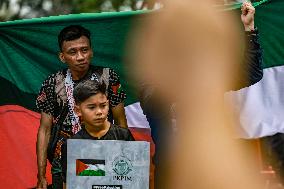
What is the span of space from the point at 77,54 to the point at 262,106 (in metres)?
1.51

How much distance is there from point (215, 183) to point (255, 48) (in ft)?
2.65

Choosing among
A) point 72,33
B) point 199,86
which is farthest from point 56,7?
point 199,86

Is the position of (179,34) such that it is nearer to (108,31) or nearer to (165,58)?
(165,58)

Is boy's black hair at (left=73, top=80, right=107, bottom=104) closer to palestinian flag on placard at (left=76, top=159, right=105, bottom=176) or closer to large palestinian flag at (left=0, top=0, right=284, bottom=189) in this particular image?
palestinian flag on placard at (left=76, top=159, right=105, bottom=176)

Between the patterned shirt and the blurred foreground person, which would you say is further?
the patterned shirt

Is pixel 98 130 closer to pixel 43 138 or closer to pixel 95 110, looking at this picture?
pixel 95 110

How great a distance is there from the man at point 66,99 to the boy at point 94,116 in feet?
0.56

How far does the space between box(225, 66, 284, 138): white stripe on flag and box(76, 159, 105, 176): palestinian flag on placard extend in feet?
4.98

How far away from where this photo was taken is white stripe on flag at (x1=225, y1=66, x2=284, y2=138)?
16.7 ft

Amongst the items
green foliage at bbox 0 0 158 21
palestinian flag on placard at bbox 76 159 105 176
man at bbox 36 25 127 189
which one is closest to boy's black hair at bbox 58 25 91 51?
man at bbox 36 25 127 189

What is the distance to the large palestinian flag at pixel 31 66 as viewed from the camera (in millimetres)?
5043

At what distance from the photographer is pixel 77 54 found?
14.6ft

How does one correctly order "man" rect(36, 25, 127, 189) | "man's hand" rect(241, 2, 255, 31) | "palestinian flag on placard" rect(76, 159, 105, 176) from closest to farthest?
"palestinian flag on placard" rect(76, 159, 105, 176), "man's hand" rect(241, 2, 255, 31), "man" rect(36, 25, 127, 189)

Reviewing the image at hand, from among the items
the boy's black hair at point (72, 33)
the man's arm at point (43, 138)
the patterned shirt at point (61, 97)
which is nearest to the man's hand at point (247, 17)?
the patterned shirt at point (61, 97)
